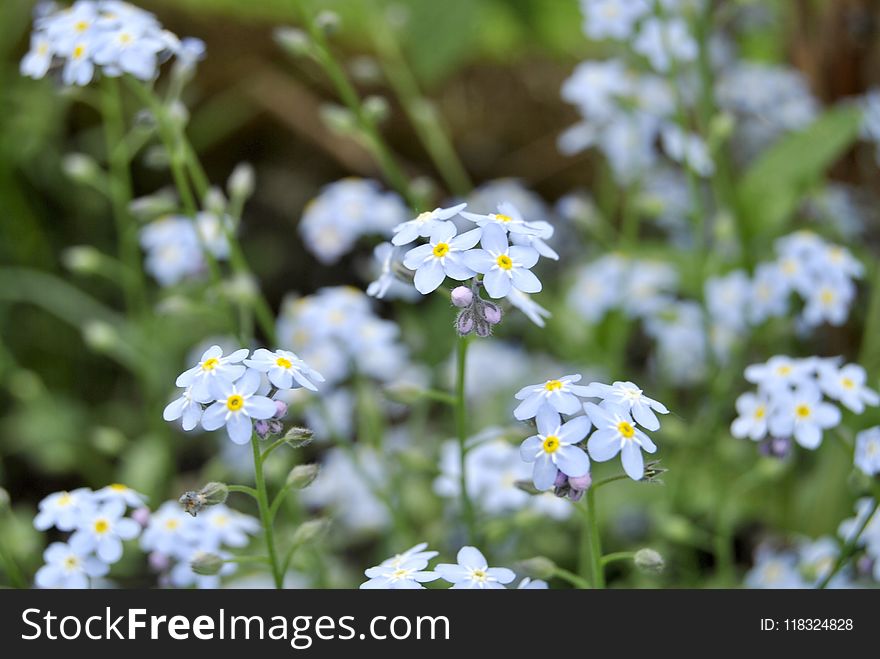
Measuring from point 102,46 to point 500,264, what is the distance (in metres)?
0.99

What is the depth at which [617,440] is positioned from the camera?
162cm

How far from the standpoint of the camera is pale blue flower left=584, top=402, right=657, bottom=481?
1.60m

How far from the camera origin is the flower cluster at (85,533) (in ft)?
6.25

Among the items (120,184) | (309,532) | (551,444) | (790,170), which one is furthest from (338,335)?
(790,170)

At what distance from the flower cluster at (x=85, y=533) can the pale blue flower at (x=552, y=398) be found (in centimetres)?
78

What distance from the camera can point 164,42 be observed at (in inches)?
85.3

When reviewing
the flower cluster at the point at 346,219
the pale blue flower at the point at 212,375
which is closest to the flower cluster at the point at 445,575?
the pale blue flower at the point at 212,375

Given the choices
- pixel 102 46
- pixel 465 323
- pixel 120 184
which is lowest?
pixel 465 323

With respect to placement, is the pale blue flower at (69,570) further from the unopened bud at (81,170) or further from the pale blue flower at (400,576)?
the unopened bud at (81,170)

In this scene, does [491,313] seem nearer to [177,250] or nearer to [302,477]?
[302,477]

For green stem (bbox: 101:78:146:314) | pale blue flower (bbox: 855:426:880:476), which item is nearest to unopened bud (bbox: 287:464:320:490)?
pale blue flower (bbox: 855:426:880:476)
